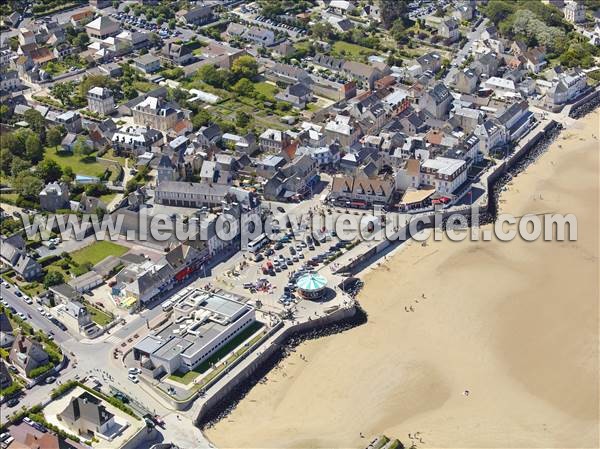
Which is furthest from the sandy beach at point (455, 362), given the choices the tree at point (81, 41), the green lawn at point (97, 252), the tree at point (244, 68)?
the tree at point (81, 41)

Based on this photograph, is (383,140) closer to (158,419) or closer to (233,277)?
(233,277)

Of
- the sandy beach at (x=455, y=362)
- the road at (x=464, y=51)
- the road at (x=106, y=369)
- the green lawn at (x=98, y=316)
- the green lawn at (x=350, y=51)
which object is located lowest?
the sandy beach at (x=455, y=362)

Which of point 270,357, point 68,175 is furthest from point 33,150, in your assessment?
point 270,357

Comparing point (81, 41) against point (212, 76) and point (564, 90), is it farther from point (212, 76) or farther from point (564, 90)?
point (564, 90)

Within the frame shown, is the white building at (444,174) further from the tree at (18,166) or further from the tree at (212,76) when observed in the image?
the tree at (18,166)

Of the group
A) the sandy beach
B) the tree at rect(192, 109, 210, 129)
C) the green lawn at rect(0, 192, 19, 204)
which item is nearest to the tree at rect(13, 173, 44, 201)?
the green lawn at rect(0, 192, 19, 204)

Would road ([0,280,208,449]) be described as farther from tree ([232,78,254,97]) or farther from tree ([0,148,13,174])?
tree ([232,78,254,97])
